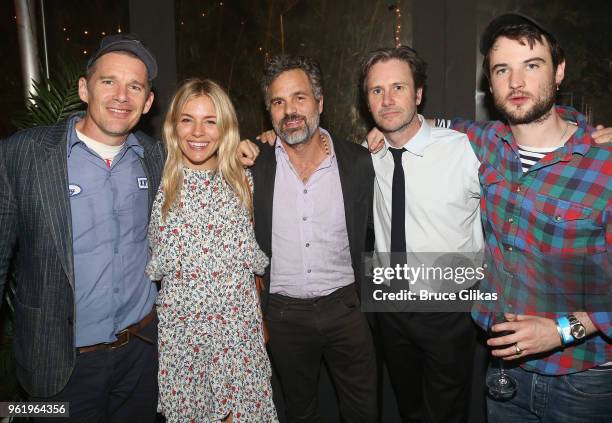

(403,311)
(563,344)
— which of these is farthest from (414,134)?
(563,344)

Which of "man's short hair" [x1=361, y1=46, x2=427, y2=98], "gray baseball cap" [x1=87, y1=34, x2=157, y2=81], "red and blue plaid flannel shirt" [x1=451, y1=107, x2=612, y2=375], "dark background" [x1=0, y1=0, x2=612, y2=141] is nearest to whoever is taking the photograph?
"red and blue plaid flannel shirt" [x1=451, y1=107, x2=612, y2=375]

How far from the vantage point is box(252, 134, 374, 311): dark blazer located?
2432 mm

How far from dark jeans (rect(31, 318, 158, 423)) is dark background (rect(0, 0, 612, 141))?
1.83 m

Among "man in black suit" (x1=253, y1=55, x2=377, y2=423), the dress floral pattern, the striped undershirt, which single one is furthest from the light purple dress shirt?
the striped undershirt

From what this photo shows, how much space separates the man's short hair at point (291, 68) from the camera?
2590 millimetres

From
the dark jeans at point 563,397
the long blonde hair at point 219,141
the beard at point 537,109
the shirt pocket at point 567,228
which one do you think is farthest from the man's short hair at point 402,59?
the dark jeans at point 563,397

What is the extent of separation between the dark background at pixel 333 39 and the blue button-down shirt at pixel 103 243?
49.6 inches

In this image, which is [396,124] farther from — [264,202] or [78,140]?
[78,140]

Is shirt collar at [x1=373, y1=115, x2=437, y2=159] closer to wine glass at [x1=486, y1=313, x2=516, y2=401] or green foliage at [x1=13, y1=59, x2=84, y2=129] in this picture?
wine glass at [x1=486, y1=313, x2=516, y2=401]

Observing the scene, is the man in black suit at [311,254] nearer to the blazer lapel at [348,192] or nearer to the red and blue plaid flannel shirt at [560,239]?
the blazer lapel at [348,192]

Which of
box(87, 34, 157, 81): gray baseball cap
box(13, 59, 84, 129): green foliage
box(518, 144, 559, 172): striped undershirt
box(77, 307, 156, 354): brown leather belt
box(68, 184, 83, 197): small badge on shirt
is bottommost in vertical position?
box(77, 307, 156, 354): brown leather belt

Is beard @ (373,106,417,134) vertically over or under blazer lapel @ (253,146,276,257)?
over

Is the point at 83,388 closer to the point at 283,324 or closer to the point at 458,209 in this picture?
the point at 283,324

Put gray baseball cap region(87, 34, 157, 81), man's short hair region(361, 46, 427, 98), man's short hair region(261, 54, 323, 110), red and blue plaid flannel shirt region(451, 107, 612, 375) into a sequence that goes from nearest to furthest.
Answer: red and blue plaid flannel shirt region(451, 107, 612, 375), gray baseball cap region(87, 34, 157, 81), man's short hair region(361, 46, 427, 98), man's short hair region(261, 54, 323, 110)
